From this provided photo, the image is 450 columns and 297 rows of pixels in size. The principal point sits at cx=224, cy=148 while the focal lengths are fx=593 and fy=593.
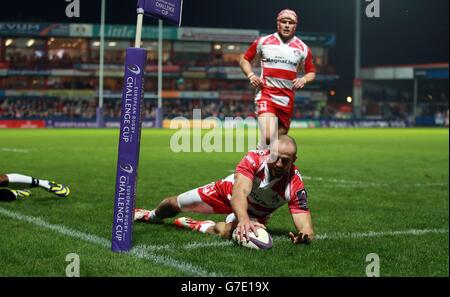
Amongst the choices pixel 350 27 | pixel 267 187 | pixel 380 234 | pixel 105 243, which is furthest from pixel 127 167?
pixel 350 27

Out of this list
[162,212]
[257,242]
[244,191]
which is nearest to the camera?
[257,242]

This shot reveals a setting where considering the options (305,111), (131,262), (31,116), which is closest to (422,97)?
(305,111)

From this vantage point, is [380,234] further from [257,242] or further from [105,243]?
[105,243]

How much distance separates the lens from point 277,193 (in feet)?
17.8

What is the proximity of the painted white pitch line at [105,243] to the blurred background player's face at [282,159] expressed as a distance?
48.1 inches

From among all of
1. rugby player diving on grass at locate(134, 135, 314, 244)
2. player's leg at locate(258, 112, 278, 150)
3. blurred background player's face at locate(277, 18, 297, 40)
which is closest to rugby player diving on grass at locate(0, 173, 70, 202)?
rugby player diving on grass at locate(134, 135, 314, 244)

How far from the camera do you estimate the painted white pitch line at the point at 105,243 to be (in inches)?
165

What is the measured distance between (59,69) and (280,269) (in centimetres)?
5534

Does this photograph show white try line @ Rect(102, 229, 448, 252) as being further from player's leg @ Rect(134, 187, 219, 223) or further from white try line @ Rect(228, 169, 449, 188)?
white try line @ Rect(228, 169, 449, 188)

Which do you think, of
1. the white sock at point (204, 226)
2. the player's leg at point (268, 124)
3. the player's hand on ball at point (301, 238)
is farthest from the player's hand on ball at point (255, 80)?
the player's hand on ball at point (301, 238)

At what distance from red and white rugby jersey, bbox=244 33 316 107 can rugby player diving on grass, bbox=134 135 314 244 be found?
2710mm

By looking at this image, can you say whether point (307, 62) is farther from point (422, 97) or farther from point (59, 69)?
point (422, 97)

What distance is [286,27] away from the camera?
729 centimetres

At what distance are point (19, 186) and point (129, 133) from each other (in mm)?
3532
